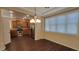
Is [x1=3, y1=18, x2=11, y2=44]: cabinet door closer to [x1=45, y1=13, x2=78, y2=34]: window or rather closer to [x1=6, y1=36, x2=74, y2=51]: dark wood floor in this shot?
[x1=6, y1=36, x2=74, y2=51]: dark wood floor

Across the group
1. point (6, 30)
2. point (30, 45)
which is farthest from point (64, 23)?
point (6, 30)

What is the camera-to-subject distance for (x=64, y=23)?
1.79 metres

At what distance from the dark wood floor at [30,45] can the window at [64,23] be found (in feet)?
1.03

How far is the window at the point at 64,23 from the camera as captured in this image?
175 centimetres

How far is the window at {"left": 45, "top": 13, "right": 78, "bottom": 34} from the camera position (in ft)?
5.75

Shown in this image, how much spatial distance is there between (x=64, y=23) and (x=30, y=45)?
0.76 metres

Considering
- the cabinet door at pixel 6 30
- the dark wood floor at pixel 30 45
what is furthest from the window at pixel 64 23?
the cabinet door at pixel 6 30

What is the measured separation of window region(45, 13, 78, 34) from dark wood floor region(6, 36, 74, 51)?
313 millimetres

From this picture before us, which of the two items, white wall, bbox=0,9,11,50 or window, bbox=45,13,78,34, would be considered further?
window, bbox=45,13,78,34

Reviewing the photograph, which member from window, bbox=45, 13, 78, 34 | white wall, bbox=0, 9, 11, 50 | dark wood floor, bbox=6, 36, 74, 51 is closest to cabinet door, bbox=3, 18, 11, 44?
white wall, bbox=0, 9, 11, 50

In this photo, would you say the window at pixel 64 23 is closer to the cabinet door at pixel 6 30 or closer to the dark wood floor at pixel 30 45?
the dark wood floor at pixel 30 45
